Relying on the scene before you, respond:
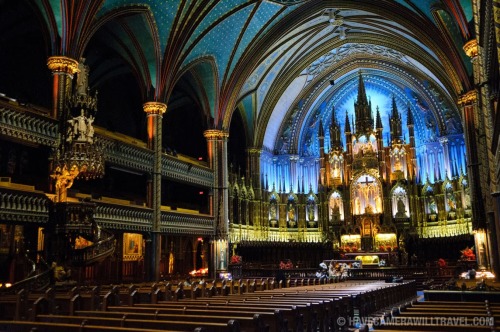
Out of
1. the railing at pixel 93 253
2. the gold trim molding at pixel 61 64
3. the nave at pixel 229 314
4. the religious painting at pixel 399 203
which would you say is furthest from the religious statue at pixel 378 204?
the gold trim molding at pixel 61 64

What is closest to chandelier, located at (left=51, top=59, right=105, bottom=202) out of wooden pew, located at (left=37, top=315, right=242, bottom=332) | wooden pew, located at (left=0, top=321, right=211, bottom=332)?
wooden pew, located at (left=37, top=315, right=242, bottom=332)

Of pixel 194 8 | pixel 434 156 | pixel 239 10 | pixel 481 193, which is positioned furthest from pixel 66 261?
pixel 434 156

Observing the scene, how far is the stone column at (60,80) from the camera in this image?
56.3 feet

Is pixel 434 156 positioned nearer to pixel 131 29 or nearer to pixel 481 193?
pixel 481 193

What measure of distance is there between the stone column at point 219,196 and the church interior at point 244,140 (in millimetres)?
125

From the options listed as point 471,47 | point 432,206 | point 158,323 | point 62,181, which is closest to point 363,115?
point 432,206

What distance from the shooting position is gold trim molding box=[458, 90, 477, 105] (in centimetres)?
2188

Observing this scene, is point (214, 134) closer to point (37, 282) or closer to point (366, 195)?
point (366, 195)

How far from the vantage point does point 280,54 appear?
30.4 m

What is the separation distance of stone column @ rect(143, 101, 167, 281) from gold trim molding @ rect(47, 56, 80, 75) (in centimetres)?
590

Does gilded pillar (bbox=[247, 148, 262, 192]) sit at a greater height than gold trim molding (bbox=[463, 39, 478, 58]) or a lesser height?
lesser

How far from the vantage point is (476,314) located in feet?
20.1

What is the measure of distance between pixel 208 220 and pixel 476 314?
21.3m

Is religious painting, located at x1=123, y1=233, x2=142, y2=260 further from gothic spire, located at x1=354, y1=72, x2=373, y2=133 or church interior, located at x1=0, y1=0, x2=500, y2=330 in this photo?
gothic spire, located at x1=354, y1=72, x2=373, y2=133
